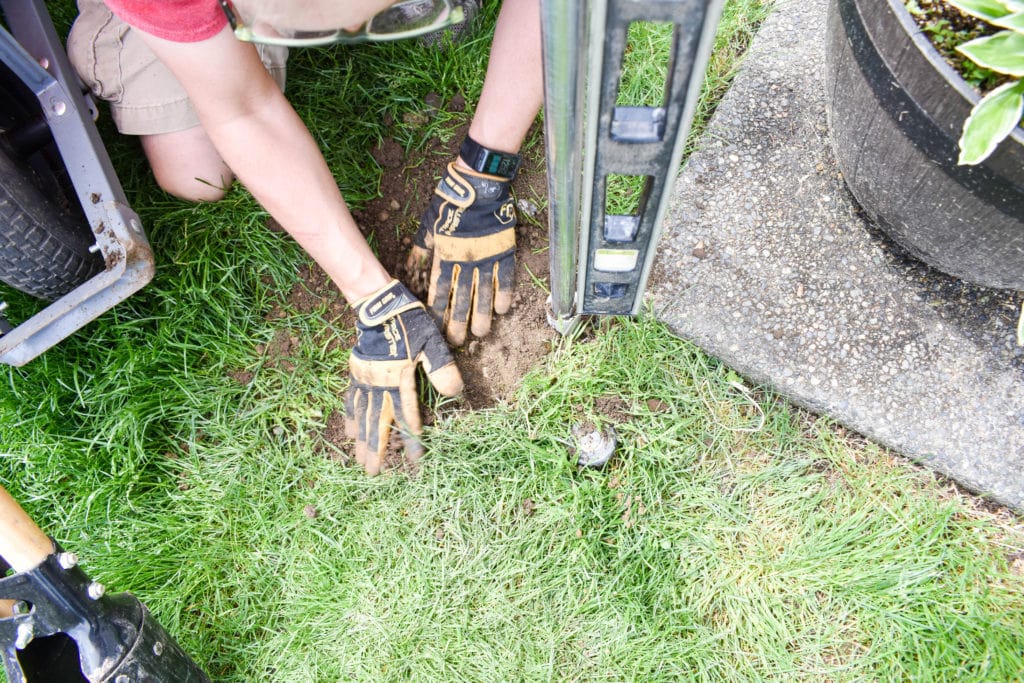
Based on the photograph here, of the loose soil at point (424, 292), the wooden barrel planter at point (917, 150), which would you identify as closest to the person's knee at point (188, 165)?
the loose soil at point (424, 292)

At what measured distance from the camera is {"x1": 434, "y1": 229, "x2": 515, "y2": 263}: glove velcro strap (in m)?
1.91

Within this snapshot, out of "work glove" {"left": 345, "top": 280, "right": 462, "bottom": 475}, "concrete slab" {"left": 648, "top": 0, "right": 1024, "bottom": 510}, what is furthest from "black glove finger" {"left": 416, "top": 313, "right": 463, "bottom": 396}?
"concrete slab" {"left": 648, "top": 0, "right": 1024, "bottom": 510}

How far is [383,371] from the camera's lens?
1.84m

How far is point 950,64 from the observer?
1.34m

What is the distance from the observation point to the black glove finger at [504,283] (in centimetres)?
193

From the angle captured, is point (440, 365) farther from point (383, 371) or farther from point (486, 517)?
point (486, 517)

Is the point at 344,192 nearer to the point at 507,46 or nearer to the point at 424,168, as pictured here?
the point at 424,168

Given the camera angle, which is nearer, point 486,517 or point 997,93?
point 997,93

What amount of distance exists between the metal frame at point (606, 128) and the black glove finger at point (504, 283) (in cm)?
37

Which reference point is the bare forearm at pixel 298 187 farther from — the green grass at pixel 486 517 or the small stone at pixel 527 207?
the small stone at pixel 527 207

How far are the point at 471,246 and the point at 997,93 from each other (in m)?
1.15

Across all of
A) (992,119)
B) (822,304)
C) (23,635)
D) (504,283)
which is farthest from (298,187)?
(992,119)

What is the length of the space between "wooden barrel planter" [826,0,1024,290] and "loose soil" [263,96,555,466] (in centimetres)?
79

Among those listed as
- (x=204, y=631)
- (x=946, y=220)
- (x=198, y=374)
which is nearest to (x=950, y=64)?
(x=946, y=220)
